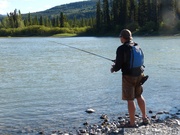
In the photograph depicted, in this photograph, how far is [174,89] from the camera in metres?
16.8

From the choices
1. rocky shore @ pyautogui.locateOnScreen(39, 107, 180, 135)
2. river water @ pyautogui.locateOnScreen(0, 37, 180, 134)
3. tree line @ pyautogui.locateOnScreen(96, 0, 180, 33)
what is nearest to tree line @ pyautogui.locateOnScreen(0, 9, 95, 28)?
tree line @ pyautogui.locateOnScreen(96, 0, 180, 33)

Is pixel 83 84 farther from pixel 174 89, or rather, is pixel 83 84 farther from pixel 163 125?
pixel 163 125

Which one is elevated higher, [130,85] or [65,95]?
[130,85]

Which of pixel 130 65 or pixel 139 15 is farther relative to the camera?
pixel 139 15

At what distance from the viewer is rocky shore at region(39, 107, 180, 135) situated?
884 cm

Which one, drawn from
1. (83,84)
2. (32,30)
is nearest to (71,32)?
(32,30)

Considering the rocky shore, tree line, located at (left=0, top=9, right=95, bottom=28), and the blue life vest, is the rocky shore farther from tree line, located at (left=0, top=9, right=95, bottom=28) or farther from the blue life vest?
tree line, located at (left=0, top=9, right=95, bottom=28)

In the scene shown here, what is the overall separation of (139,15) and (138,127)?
3923 inches

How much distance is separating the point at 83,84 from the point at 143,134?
10.2 m

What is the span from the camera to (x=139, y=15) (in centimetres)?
10644

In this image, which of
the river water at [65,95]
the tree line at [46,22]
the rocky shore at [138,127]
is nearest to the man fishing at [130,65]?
the rocky shore at [138,127]

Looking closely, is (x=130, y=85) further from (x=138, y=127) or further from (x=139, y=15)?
(x=139, y=15)

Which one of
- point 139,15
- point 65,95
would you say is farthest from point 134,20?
point 65,95

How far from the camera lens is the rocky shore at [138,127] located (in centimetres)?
884
